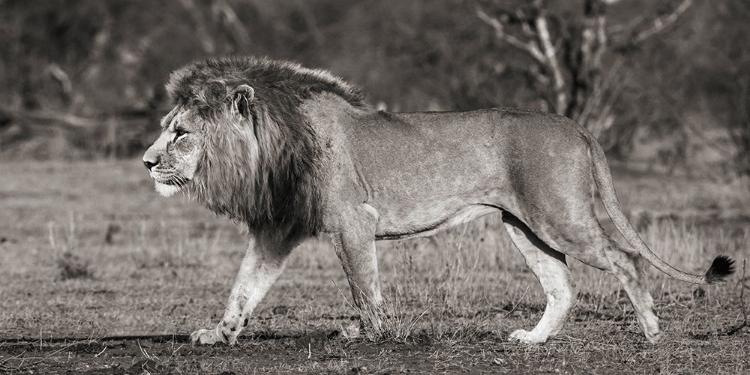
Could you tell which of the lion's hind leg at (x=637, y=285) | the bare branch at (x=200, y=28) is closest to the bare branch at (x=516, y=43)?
the lion's hind leg at (x=637, y=285)

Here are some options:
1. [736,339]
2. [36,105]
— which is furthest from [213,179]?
[36,105]

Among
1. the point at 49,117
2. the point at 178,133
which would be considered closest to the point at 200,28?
the point at 49,117

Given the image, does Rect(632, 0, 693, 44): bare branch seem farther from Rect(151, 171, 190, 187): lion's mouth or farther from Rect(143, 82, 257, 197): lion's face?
Rect(151, 171, 190, 187): lion's mouth

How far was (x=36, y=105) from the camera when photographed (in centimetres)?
2761

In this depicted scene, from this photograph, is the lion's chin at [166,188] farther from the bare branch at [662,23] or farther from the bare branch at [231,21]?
the bare branch at [231,21]

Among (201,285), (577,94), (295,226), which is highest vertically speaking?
(577,94)

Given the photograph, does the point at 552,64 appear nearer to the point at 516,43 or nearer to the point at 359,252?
the point at 516,43

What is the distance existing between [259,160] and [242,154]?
0.33 feet

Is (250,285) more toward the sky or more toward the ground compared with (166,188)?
more toward the ground

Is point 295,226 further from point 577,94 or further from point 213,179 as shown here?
point 577,94

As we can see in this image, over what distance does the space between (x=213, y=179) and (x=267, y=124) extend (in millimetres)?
436

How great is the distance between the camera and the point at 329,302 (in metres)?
9.20

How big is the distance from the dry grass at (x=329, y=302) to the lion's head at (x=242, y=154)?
2.57ft

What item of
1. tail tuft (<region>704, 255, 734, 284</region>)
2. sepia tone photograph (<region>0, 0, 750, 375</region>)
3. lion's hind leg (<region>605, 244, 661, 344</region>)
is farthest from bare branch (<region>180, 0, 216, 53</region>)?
tail tuft (<region>704, 255, 734, 284</region>)
